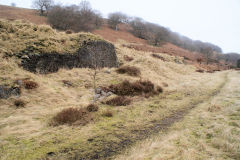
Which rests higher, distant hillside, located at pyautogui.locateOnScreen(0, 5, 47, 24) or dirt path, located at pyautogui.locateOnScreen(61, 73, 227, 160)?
distant hillside, located at pyautogui.locateOnScreen(0, 5, 47, 24)

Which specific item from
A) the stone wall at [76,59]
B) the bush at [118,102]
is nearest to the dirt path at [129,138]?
the bush at [118,102]

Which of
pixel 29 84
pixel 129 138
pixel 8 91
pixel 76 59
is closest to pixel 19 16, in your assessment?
pixel 76 59

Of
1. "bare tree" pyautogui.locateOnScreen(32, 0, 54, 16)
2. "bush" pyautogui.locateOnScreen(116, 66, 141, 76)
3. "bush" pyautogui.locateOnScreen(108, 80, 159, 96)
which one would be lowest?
"bush" pyautogui.locateOnScreen(108, 80, 159, 96)

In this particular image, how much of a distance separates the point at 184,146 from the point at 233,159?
1000 mm

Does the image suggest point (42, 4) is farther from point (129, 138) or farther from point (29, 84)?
point (129, 138)

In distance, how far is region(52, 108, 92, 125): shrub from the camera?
511cm

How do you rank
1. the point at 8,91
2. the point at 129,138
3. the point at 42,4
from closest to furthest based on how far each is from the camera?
the point at 129,138
the point at 8,91
the point at 42,4

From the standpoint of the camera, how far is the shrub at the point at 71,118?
201 inches

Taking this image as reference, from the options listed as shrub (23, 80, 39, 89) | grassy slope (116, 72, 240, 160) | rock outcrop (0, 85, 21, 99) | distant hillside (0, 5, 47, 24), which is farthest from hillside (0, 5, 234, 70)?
grassy slope (116, 72, 240, 160)

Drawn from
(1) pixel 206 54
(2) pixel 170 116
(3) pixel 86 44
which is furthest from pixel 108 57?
(1) pixel 206 54

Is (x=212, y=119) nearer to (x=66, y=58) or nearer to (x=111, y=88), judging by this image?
(x=111, y=88)

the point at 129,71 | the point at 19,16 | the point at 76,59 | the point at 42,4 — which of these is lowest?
the point at 129,71

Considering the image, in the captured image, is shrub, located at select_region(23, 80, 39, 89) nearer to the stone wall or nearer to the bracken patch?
the stone wall

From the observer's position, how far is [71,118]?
522cm
